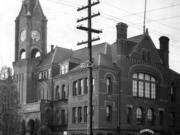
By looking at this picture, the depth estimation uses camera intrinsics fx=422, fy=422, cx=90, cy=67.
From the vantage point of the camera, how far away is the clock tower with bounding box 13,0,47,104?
64500 mm

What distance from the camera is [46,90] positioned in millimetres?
62594

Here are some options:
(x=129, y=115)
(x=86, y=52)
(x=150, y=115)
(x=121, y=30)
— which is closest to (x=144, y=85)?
(x=150, y=115)

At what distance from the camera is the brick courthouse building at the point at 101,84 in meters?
51.2

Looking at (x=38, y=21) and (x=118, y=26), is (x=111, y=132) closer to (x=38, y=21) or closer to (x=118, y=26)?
(x=118, y=26)

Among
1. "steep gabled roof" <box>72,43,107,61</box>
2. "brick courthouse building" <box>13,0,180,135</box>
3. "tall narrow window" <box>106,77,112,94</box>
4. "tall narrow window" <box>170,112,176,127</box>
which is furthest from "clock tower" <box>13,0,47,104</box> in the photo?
"tall narrow window" <box>170,112,176,127</box>

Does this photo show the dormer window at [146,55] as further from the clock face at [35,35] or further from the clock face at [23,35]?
the clock face at [23,35]

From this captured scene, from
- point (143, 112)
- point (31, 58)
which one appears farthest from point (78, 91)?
point (31, 58)

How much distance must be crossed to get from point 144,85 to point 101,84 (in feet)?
24.4

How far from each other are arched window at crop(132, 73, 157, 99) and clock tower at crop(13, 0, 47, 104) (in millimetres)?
17867

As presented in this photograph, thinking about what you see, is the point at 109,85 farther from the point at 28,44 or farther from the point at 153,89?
the point at 28,44

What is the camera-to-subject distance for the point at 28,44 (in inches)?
2574

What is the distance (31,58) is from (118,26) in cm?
1848

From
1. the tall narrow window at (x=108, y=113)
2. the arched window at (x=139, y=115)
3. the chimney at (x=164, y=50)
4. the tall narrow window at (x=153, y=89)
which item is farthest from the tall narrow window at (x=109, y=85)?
the chimney at (x=164, y=50)

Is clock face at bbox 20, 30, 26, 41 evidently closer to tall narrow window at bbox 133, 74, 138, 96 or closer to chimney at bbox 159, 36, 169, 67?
tall narrow window at bbox 133, 74, 138, 96
